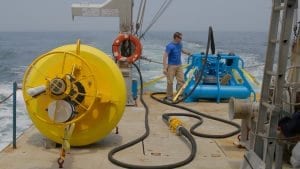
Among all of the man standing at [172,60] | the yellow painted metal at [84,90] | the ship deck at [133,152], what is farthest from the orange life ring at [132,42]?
the yellow painted metal at [84,90]

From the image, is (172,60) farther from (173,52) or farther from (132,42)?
(132,42)

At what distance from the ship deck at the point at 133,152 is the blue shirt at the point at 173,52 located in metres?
2.74

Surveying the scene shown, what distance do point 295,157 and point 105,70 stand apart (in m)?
2.78

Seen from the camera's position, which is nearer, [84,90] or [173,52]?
[84,90]

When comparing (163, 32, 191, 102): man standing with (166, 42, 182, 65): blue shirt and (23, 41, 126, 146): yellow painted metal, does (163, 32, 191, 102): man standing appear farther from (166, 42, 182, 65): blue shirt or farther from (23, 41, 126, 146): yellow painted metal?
(23, 41, 126, 146): yellow painted metal

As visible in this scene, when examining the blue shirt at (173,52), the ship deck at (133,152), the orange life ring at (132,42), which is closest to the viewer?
the ship deck at (133,152)

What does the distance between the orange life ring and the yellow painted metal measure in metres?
2.94

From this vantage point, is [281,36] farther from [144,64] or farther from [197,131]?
[144,64]

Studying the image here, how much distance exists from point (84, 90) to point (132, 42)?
3507mm

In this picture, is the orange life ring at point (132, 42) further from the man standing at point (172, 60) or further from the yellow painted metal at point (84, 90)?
the yellow painted metal at point (84, 90)

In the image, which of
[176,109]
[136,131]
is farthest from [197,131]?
[176,109]

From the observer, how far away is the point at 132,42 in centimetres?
913

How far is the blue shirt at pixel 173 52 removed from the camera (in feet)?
32.5

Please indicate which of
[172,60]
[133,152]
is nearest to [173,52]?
[172,60]
